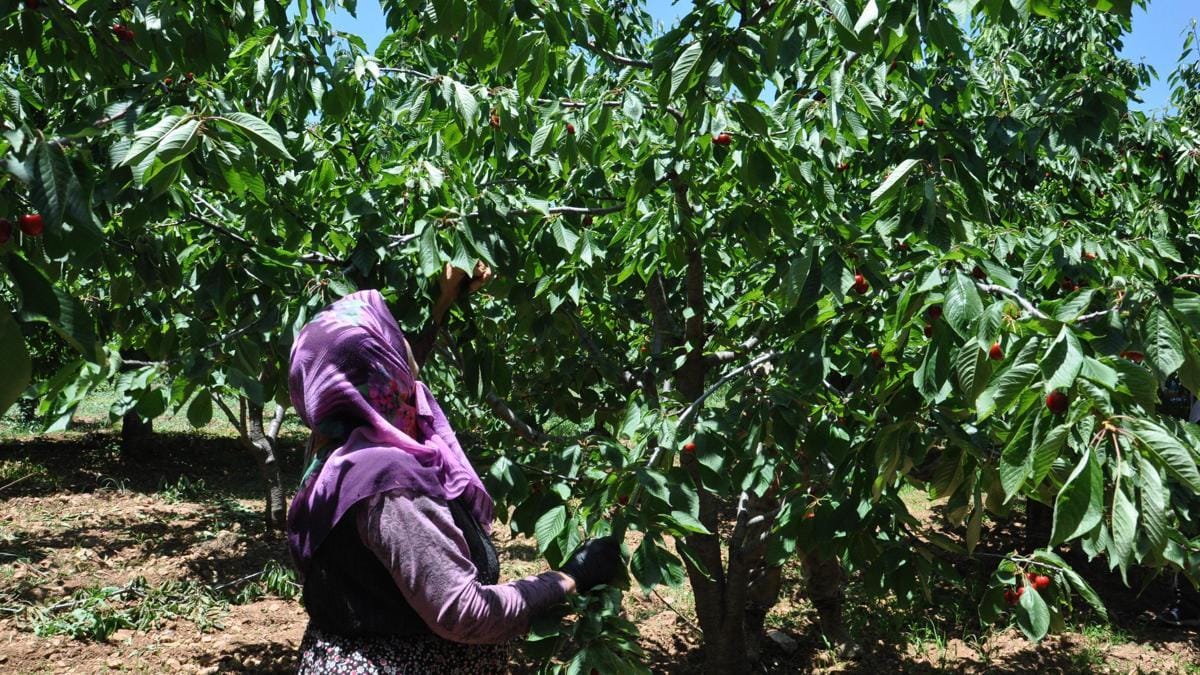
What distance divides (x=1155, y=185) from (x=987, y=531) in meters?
4.38

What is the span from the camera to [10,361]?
0.82m

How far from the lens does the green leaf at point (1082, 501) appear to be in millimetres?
1120

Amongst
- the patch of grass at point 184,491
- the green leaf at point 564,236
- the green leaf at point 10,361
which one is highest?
the green leaf at point 564,236

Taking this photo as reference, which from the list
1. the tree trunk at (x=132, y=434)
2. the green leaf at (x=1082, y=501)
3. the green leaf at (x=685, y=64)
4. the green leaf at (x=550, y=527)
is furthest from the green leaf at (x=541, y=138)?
the tree trunk at (x=132, y=434)

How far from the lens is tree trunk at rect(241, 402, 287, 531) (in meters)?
6.30

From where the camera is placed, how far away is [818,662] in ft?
15.9

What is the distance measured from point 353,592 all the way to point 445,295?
1.00m

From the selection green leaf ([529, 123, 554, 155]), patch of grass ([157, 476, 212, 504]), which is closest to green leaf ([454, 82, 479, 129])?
green leaf ([529, 123, 554, 155])

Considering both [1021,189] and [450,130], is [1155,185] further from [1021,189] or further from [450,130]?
[450,130]

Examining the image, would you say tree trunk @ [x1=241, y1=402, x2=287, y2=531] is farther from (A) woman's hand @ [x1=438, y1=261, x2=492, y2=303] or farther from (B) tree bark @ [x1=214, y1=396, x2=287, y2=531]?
(A) woman's hand @ [x1=438, y1=261, x2=492, y2=303]

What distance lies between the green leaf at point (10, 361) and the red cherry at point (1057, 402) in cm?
130

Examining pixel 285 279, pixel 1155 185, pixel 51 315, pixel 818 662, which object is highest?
pixel 1155 185

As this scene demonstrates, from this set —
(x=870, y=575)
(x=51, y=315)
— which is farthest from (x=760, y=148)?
→ (x=51, y=315)

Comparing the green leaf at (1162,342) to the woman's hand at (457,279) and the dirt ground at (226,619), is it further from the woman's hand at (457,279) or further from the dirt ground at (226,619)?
the dirt ground at (226,619)
